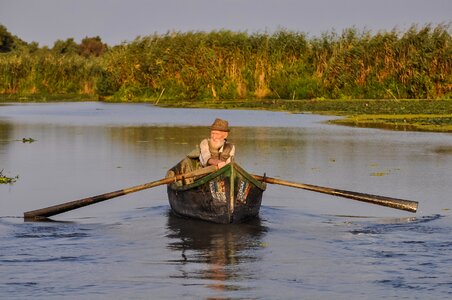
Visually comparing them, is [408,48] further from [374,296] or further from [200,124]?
[374,296]

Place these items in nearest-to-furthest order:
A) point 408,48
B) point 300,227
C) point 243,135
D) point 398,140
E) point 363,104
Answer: point 300,227, point 398,140, point 243,135, point 363,104, point 408,48

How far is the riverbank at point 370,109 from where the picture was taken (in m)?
33.7

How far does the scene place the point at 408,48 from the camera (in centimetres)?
4544

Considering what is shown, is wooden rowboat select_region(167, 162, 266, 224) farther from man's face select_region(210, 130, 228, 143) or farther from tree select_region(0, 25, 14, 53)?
tree select_region(0, 25, 14, 53)

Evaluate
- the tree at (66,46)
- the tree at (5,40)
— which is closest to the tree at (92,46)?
the tree at (66,46)

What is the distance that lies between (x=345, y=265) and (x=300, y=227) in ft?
8.68

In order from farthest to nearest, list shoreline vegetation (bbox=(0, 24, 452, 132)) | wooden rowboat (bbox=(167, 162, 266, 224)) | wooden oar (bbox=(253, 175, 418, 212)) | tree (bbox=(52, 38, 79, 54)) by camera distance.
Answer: tree (bbox=(52, 38, 79, 54)), shoreline vegetation (bbox=(0, 24, 452, 132)), wooden oar (bbox=(253, 175, 418, 212)), wooden rowboat (bbox=(167, 162, 266, 224))

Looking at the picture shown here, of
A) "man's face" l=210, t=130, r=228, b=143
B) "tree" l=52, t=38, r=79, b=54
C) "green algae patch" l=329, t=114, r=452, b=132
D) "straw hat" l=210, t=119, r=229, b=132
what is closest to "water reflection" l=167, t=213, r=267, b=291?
"man's face" l=210, t=130, r=228, b=143

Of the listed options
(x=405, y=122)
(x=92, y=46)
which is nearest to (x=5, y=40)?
(x=92, y=46)

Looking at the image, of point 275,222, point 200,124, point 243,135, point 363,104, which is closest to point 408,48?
point 363,104

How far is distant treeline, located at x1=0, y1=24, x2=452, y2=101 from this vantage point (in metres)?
45.2

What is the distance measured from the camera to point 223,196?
14.4 metres

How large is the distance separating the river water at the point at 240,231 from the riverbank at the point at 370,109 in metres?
6.22

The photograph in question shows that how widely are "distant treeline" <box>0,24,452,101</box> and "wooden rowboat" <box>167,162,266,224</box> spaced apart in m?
30.8
